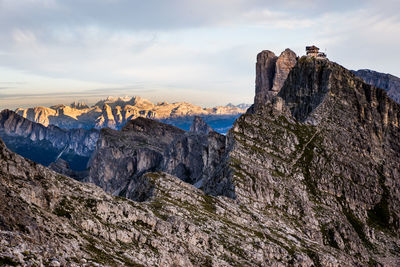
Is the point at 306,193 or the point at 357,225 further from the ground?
the point at 306,193

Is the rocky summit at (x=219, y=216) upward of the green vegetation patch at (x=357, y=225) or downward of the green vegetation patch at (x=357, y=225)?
upward

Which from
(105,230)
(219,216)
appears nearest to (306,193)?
(219,216)

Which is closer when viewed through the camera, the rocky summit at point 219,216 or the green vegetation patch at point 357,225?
the rocky summit at point 219,216

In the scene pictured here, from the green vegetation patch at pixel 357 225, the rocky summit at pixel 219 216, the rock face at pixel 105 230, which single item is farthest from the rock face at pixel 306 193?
the rock face at pixel 105 230

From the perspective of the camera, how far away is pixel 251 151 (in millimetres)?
169750

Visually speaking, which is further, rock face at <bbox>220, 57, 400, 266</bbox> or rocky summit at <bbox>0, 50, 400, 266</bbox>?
rock face at <bbox>220, 57, 400, 266</bbox>

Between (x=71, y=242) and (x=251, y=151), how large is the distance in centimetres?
12836

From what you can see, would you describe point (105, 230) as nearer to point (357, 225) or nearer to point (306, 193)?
point (306, 193)

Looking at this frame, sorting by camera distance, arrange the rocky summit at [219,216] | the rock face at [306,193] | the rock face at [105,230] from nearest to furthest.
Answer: the rock face at [105,230]
the rocky summit at [219,216]
the rock face at [306,193]

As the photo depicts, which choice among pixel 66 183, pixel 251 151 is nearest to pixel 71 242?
pixel 66 183

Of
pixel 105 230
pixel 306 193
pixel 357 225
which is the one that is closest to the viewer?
pixel 105 230

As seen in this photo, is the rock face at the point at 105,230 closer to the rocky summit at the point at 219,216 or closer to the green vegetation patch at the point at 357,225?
the rocky summit at the point at 219,216

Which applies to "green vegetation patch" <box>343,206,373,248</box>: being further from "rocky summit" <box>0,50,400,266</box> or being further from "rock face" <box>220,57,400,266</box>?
"rocky summit" <box>0,50,400,266</box>

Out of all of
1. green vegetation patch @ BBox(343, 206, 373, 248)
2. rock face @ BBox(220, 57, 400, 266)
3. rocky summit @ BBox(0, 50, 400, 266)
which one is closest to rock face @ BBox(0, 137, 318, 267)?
rocky summit @ BBox(0, 50, 400, 266)
